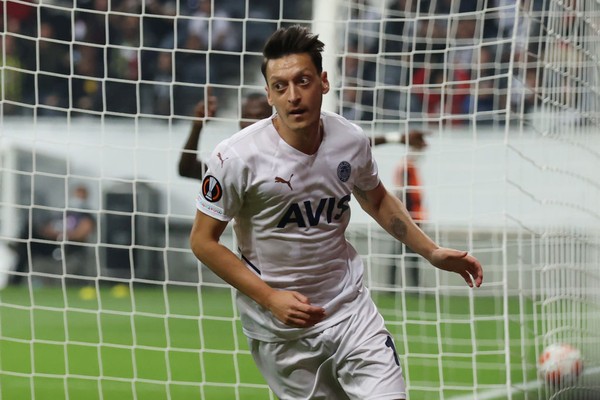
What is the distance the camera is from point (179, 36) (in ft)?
38.2

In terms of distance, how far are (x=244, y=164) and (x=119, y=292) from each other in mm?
8259

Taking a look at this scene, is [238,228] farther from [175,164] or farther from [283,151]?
[175,164]

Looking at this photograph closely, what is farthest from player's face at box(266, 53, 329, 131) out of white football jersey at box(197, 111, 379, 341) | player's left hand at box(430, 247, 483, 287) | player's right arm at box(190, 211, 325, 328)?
player's left hand at box(430, 247, 483, 287)

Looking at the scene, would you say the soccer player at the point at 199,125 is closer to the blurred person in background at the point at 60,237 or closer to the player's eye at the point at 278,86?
the player's eye at the point at 278,86

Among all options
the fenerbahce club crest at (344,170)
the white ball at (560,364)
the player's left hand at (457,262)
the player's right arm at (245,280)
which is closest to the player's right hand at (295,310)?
the player's right arm at (245,280)

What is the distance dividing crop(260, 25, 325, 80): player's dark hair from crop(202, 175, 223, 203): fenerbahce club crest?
0.39 m

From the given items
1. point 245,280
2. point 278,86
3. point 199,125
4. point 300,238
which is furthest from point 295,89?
point 199,125

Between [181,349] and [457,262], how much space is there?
99.7 inches

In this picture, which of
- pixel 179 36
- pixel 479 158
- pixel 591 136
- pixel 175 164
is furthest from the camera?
pixel 179 36

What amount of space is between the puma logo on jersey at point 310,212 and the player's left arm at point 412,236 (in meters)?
0.28

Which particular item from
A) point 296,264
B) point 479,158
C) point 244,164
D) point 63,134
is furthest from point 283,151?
point 63,134

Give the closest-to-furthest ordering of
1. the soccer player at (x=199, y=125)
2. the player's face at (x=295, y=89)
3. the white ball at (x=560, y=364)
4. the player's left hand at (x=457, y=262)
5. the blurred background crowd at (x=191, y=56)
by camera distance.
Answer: the player's face at (x=295, y=89) < the player's left hand at (x=457, y=262) < the white ball at (x=560, y=364) < the soccer player at (x=199, y=125) < the blurred background crowd at (x=191, y=56)

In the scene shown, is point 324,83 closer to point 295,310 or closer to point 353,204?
point 295,310

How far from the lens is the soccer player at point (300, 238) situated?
3.48 meters
